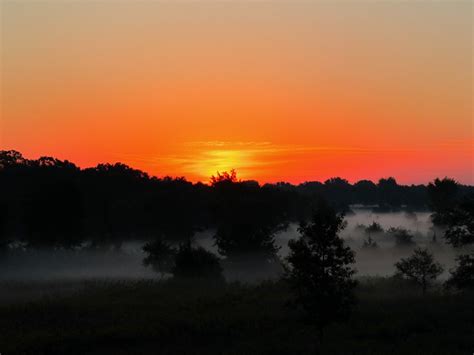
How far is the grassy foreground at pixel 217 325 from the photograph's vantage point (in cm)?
2278

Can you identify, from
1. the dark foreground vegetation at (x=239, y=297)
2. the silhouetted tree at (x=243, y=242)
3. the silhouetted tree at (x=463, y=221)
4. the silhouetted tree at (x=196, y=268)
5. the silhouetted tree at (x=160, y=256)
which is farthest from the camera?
the silhouetted tree at (x=243, y=242)

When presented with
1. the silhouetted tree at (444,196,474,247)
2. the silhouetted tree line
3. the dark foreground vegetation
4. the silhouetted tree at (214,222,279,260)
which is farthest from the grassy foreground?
the silhouetted tree line

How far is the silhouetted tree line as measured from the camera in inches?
2452

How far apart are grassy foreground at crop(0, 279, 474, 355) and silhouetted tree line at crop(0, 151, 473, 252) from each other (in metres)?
20.8

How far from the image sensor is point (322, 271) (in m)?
20.9

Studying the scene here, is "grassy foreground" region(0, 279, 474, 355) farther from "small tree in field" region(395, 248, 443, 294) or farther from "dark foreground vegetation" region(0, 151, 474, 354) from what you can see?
"small tree in field" region(395, 248, 443, 294)

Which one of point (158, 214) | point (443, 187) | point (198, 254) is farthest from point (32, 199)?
point (443, 187)

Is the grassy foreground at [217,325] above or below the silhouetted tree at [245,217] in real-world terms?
below

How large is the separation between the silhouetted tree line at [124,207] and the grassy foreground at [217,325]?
20786mm

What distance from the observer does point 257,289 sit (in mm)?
39500

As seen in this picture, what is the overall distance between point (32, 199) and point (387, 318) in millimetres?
49268

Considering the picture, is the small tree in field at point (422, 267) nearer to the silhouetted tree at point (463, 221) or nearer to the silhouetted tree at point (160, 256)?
the silhouetted tree at point (463, 221)

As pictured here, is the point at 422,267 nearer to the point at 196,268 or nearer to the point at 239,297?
the point at 239,297

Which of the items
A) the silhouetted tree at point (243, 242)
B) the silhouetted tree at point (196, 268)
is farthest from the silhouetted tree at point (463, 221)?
the silhouetted tree at point (243, 242)
